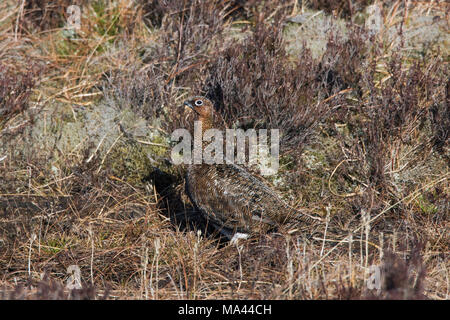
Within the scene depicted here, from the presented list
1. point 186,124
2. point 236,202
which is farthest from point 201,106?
point 236,202

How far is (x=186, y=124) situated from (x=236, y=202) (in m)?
1.20

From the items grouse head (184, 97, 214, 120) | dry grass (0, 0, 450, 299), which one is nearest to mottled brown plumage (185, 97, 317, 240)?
dry grass (0, 0, 450, 299)

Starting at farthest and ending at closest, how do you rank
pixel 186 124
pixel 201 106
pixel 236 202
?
pixel 186 124 → pixel 201 106 → pixel 236 202

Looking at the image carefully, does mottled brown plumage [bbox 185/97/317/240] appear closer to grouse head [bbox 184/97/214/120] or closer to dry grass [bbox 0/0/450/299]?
dry grass [bbox 0/0/450/299]

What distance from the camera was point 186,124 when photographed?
4883mm

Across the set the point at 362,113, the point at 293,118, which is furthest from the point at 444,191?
the point at 293,118

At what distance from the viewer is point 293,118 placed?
4.72 meters

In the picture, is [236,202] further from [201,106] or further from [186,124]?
[186,124]

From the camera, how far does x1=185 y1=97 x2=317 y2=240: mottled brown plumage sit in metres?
3.95

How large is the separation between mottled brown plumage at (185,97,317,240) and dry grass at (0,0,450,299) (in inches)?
5.7

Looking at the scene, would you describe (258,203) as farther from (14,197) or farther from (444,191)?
(14,197)

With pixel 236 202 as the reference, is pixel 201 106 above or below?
above

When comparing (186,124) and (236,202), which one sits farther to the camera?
(186,124)
